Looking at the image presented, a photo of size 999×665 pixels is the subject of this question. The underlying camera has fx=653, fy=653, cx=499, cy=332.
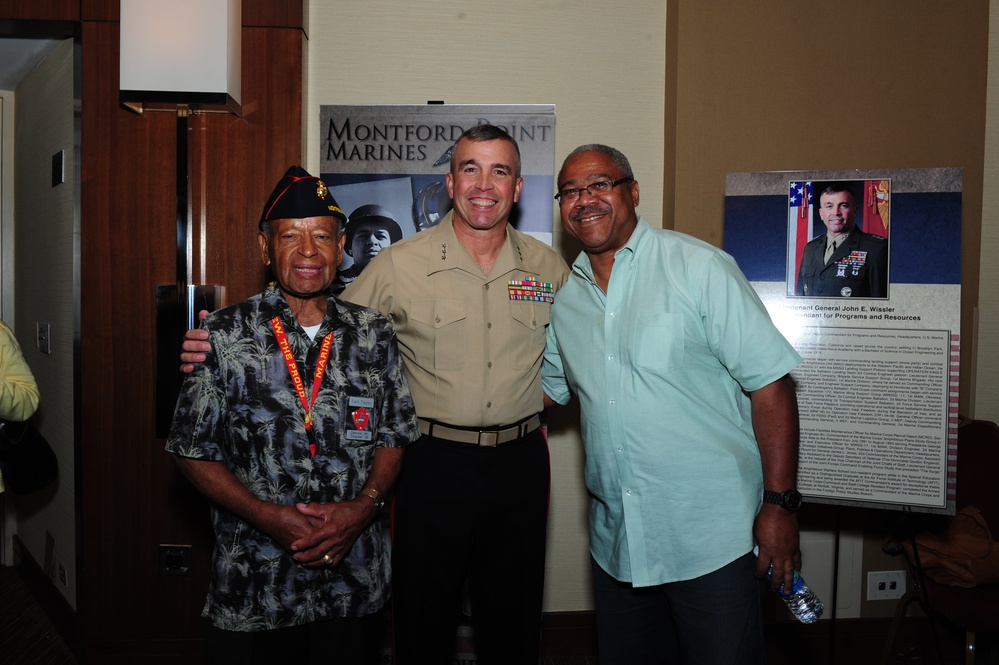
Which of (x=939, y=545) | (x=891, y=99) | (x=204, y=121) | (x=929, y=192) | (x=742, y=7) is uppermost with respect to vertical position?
(x=742, y=7)

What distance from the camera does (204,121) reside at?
9.34 ft

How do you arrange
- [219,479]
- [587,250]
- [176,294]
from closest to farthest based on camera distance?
[219,479] < [587,250] < [176,294]

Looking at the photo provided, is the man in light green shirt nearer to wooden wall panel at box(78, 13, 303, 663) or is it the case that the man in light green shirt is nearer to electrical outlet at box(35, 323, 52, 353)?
wooden wall panel at box(78, 13, 303, 663)

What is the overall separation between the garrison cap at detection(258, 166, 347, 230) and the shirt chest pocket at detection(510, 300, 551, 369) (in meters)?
0.70

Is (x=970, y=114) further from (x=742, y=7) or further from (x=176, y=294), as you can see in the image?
(x=176, y=294)

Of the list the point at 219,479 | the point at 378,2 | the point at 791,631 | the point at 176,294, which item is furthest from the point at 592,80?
the point at 791,631

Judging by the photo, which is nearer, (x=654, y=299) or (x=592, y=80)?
(x=654, y=299)

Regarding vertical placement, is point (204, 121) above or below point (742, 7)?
below

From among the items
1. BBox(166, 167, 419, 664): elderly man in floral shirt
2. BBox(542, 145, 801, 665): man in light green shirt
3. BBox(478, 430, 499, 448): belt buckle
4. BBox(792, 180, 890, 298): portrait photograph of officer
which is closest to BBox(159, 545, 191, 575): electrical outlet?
BBox(166, 167, 419, 664): elderly man in floral shirt

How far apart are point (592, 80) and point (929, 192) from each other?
1511 millimetres

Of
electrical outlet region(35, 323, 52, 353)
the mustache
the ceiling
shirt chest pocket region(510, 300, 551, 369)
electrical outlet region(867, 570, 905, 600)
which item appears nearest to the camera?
the mustache

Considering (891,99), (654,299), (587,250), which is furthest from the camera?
(891,99)

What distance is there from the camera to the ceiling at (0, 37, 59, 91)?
10.9 feet

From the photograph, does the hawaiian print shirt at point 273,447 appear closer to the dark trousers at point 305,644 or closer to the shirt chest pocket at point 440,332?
the dark trousers at point 305,644
